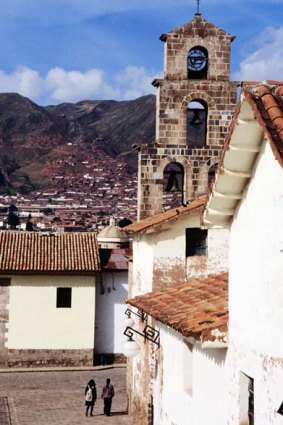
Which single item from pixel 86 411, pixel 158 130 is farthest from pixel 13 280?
pixel 158 130

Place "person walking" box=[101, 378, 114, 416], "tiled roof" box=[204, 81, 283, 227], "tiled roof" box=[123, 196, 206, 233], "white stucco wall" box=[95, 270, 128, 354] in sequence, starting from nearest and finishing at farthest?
"tiled roof" box=[204, 81, 283, 227] → "tiled roof" box=[123, 196, 206, 233] → "person walking" box=[101, 378, 114, 416] → "white stucco wall" box=[95, 270, 128, 354]

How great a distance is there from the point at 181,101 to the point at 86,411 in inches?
332

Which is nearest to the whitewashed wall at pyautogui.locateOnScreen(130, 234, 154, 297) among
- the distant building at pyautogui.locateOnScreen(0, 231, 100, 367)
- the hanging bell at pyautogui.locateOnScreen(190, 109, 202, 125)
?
the hanging bell at pyautogui.locateOnScreen(190, 109, 202, 125)

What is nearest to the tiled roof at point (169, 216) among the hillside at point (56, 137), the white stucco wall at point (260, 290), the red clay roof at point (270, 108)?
the white stucco wall at point (260, 290)

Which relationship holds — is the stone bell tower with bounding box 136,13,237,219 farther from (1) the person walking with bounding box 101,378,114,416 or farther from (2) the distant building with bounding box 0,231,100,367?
(2) the distant building with bounding box 0,231,100,367

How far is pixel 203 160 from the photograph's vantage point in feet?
59.9

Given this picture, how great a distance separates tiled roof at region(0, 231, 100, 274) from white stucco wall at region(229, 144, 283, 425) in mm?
20660

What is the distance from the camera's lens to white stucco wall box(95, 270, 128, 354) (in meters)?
29.3

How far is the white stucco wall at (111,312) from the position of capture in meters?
29.3

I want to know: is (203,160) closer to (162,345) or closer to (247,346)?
(162,345)

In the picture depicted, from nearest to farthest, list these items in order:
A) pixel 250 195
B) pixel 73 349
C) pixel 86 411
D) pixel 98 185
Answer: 1. pixel 250 195
2. pixel 86 411
3. pixel 73 349
4. pixel 98 185

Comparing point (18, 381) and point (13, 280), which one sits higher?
point (13, 280)

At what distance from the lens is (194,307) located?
404 inches

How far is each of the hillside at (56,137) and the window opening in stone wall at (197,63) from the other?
11549 cm
